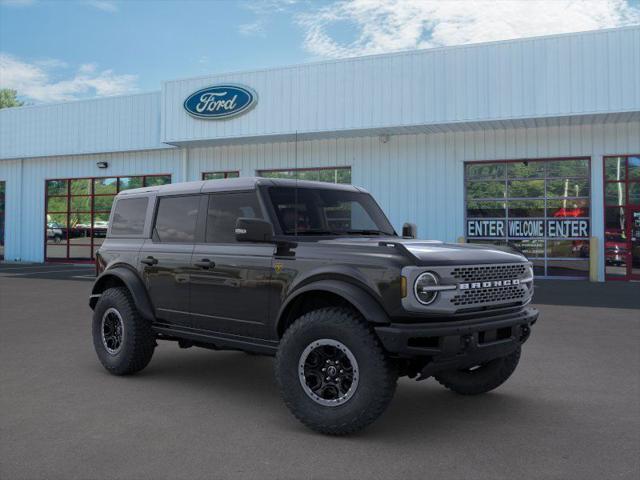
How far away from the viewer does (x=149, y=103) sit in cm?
2422

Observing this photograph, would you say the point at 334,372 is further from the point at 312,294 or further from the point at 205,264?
the point at 205,264

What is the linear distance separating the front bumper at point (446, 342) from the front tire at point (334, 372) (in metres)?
0.18

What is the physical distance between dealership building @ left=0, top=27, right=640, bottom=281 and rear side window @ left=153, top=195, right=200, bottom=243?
42.9 feet

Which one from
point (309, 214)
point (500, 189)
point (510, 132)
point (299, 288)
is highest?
point (510, 132)

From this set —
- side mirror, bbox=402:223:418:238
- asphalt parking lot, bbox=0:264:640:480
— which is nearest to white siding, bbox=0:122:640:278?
asphalt parking lot, bbox=0:264:640:480

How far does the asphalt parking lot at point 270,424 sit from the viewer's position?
3828 mm

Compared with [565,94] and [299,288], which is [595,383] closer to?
[299,288]

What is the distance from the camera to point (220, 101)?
69.8 ft

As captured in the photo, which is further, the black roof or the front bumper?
the black roof

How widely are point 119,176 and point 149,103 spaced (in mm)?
3433

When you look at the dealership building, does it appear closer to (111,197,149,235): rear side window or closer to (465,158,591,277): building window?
(465,158,591,277): building window

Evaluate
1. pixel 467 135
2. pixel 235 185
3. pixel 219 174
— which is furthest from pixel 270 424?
pixel 219 174

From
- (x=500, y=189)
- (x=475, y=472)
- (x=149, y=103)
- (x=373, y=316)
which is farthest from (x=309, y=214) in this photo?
(x=149, y=103)

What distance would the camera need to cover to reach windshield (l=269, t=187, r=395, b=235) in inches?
209
